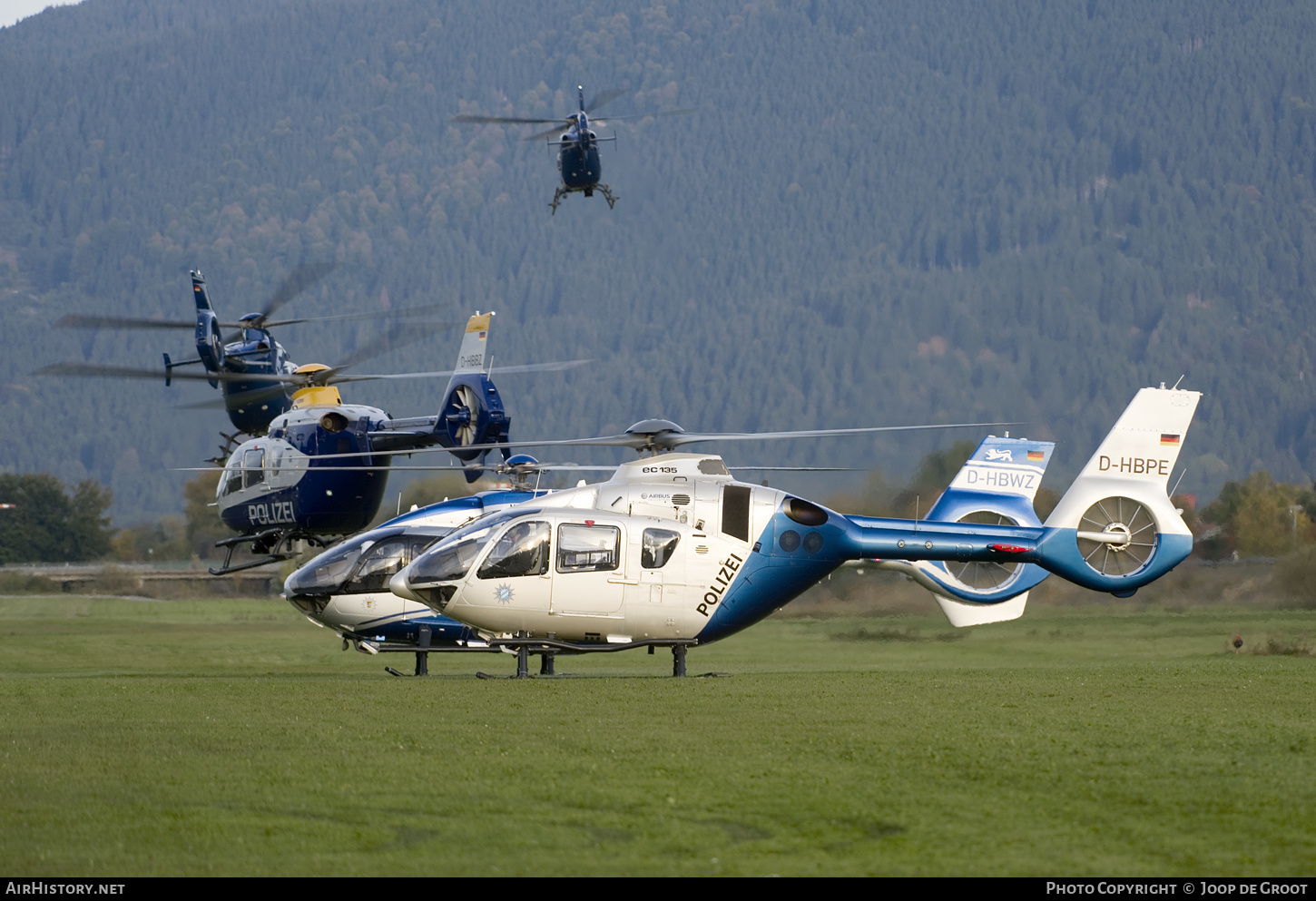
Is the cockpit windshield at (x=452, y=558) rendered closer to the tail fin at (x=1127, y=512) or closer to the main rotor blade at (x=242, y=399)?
the tail fin at (x=1127, y=512)

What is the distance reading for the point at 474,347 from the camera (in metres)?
34.7

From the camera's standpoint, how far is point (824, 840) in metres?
9.98

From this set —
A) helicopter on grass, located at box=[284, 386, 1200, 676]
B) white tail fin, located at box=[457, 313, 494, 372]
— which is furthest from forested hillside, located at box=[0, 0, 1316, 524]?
helicopter on grass, located at box=[284, 386, 1200, 676]

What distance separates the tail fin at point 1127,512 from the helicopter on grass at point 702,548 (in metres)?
0.02

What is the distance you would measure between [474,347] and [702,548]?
13426mm

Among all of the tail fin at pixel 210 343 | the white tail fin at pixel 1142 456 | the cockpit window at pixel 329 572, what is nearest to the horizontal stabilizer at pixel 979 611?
the white tail fin at pixel 1142 456

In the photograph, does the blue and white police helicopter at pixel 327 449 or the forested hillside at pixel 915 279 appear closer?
the blue and white police helicopter at pixel 327 449

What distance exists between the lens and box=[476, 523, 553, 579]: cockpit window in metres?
22.0

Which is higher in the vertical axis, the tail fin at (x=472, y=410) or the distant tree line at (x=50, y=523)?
the tail fin at (x=472, y=410)

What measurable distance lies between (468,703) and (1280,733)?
834 centimetres

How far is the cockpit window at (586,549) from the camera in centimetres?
2206

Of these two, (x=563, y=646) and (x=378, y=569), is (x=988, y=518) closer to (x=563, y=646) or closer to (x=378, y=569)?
(x=563, y=646)
